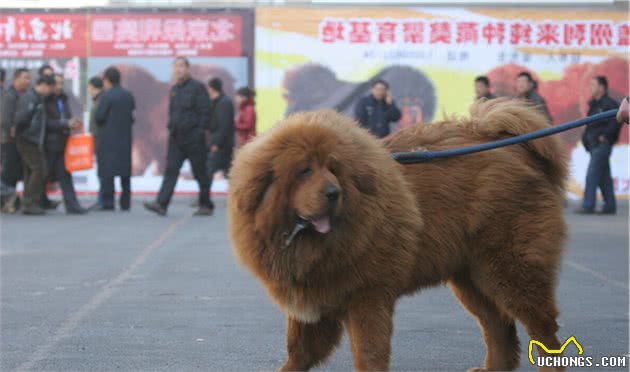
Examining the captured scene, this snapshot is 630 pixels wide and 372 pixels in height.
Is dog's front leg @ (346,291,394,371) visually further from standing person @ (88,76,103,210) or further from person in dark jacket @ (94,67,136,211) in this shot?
standing person @ (88,76,103,210)

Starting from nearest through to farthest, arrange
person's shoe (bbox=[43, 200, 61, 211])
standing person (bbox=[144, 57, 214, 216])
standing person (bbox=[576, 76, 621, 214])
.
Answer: standing person (bbox=[144, 57, 214, 216]) → standing person (bbox=[576, 76, 621, 214]) → person's shoe (bbox=[43, 200, 61, 211])

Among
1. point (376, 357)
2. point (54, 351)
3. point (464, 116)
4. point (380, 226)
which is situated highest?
point (464, 116)

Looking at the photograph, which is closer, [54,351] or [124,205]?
[54,351]

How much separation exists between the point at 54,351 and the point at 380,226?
2.36 metres

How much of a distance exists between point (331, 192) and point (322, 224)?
18 centimetres

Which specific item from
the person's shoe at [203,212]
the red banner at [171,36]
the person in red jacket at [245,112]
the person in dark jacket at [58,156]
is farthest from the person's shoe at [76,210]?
the red banner at [171,36]

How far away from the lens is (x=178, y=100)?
17.0m

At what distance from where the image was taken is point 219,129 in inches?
754

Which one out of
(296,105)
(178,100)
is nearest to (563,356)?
(178,100)

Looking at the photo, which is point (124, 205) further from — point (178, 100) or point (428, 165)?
point (428, 165)

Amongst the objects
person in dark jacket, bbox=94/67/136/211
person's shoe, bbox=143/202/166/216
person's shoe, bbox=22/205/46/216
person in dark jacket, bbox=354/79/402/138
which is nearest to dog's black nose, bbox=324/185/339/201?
person in dark jacket, bbox=354/79/402/138

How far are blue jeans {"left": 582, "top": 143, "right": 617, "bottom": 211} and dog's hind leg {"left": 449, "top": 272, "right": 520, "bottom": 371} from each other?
12653 mm

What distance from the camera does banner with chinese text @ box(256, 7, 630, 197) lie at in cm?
2208

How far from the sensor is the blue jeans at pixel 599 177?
18.4 metres
